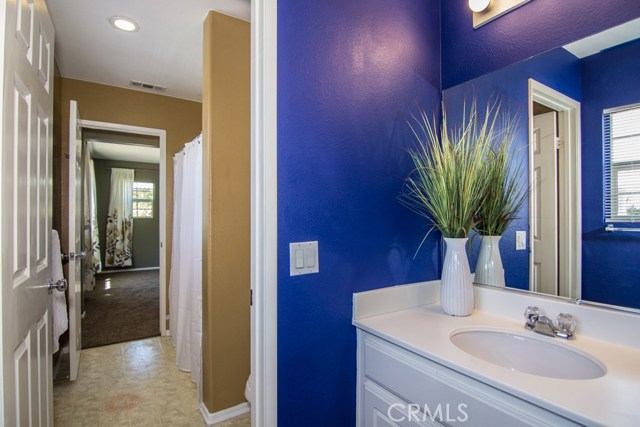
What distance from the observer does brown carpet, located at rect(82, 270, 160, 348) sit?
3.35 metres

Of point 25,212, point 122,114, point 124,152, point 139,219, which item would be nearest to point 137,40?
point 122,114

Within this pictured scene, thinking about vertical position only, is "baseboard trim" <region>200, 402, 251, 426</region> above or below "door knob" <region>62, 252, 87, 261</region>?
below

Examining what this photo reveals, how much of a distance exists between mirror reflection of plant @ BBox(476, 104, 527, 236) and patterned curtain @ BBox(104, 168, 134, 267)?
7346 mm

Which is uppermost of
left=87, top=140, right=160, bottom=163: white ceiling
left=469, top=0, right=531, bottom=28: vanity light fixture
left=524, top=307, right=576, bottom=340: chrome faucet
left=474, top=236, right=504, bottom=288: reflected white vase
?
left=87, top=140, right=160, bottom=163: white ceiling

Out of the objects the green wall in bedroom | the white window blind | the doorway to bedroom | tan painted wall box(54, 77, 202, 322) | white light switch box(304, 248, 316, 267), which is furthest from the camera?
the white window blind

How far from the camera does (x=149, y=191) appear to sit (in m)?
7.34

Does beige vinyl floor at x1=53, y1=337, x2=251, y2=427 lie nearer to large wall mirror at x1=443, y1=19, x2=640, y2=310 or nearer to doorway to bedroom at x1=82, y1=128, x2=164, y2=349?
large wall mirror at x1=443, y1=19, x2=640, y2=310

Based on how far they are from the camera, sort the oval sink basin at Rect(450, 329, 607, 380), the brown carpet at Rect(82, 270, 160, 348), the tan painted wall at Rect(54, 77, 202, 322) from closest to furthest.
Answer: the oval sink basin at Rect(450, 329, 607, 380) < the tan painted wall at Rect(54, 77, 202, 322) < the brown carpet at Rect(82, 270, 160, 348)

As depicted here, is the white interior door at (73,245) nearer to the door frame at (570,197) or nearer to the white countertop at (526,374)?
the white countertop at (526,374)

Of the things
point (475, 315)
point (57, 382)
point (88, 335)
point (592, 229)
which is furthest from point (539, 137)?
point (88, 335)

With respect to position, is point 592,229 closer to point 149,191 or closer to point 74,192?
point 74,192

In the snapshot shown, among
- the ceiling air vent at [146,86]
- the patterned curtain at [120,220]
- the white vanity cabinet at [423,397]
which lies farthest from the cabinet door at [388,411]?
the patterned curtain at [120,220]

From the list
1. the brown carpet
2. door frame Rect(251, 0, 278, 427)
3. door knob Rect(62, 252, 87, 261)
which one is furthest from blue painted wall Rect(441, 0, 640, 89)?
the brown carpet

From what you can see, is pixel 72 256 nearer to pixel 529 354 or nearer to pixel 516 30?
pixel 529 354
